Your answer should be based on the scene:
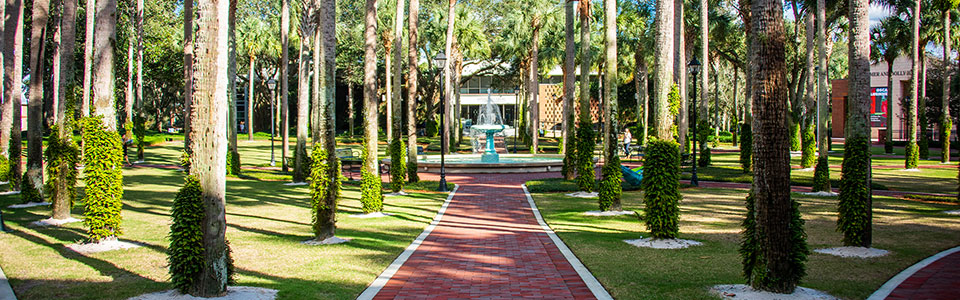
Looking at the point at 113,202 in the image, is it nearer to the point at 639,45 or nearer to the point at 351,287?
the point at 351,287

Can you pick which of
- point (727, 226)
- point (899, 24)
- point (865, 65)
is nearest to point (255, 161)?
point (727, 226)

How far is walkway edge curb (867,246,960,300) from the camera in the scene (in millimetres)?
7176

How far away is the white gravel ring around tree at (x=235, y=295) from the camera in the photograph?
6.86m

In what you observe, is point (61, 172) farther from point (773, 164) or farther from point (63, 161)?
point (773, 164)

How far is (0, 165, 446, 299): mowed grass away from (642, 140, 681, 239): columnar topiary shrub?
13.7 ft

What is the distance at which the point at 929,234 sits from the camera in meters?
11.4

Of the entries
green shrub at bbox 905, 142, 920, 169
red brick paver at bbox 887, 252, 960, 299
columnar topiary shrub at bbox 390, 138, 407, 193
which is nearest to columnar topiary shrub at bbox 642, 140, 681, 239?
red brick paver at bbox 887, 252, 960, 299

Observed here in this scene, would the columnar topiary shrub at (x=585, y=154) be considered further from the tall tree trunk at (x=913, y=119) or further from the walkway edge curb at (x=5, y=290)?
the tall tree trunk at (x=913, y=119)

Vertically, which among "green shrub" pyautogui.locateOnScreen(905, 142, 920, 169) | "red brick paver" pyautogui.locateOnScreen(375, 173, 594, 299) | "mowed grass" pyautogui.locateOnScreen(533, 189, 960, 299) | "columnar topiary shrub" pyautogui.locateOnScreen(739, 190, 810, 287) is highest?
"green shrub" pyautogui.locateOnScreen(905, 142, 920, 169)

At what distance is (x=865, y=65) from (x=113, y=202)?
12.1 meters

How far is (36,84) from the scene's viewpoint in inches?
578

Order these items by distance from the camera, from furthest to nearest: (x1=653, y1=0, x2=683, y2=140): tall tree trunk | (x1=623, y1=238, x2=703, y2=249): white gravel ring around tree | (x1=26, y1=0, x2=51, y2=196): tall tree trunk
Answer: (x1=26, y1=0, x2=51, y2=196): tall tree trunk < (x1=653, y1=0, x2=683, y2=140): tall tree trunk < (x1=623, y1=238, x2=703, y2=249): white gravel ring around tree

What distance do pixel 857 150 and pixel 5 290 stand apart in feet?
38.1

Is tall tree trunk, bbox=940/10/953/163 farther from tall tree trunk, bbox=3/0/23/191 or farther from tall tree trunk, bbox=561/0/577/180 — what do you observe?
tall tree trunk, bbox=3/0/23/191
